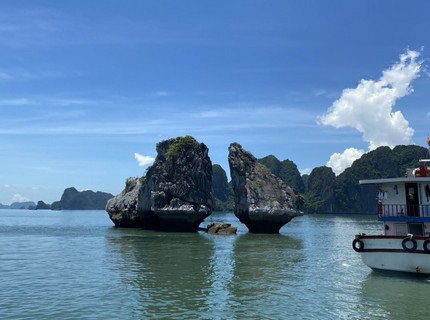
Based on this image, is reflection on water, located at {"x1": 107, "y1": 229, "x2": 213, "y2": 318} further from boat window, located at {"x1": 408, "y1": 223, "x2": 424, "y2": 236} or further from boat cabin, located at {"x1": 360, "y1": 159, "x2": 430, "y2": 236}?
boat window, located at {"x1": 408, "y1": 223, "x2": 424, "y2": 236}

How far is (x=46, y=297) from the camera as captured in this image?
15.8 m

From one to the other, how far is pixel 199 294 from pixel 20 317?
661 centimetres

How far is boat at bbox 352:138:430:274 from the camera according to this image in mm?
19375

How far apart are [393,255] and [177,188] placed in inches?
1391

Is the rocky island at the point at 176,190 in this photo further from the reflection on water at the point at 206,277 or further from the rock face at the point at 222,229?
the reflection on water at the point at 206,277

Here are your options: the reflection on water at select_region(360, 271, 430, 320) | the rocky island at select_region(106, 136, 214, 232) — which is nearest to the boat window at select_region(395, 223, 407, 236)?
the reflection on water at select_region(360, 271, 430, 320)

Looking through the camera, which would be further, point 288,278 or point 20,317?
point 288,278

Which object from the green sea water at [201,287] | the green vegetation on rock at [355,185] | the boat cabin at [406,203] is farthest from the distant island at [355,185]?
the boat cabin at [406,203]

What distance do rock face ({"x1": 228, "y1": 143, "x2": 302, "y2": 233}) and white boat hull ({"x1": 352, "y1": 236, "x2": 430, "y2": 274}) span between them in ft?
87.5

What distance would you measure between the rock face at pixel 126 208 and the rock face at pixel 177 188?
215 centimetres

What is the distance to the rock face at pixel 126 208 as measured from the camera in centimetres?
5878

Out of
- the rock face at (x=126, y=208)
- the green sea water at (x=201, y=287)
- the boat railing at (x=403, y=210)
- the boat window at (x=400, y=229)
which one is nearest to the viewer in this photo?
the green sea water at (x=201, y=287)

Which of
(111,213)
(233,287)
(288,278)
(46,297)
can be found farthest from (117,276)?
(111,213)

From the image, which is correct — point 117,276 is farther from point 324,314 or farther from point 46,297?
point 324,314
